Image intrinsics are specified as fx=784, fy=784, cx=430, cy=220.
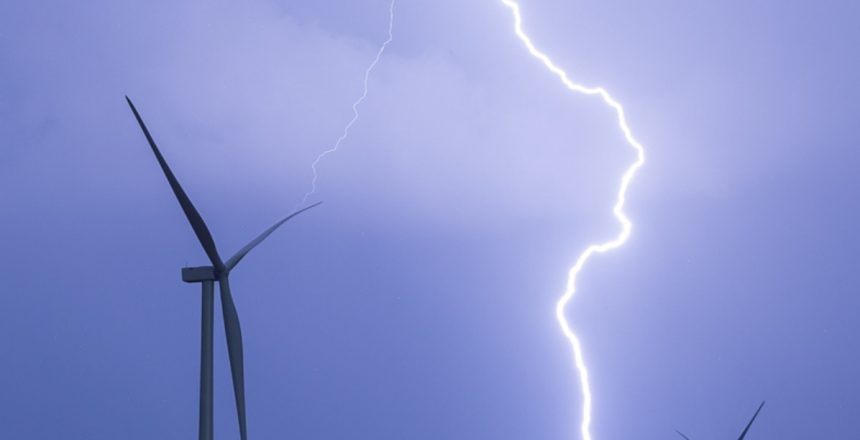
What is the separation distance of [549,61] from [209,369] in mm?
15649

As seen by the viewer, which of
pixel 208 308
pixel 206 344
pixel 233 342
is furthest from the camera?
pixel 233 342

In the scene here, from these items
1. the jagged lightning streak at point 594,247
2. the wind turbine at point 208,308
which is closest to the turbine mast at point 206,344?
the wind turbine at point 208,308

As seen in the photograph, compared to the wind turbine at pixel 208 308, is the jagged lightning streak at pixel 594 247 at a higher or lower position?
higher

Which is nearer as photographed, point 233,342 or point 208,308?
point 208,308

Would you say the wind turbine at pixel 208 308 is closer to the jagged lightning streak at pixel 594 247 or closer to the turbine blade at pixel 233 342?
the turbine blade at pixel 233 342

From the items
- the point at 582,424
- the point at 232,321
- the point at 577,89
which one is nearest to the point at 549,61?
the point at 577,89

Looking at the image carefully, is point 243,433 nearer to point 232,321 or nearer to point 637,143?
point 232,321

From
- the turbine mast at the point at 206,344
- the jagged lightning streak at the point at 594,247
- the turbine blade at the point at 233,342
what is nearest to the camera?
the turbine mast at the point at 206,344

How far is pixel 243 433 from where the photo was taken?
27.3ft

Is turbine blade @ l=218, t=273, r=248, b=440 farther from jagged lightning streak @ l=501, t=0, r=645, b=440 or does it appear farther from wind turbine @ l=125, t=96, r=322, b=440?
jagged lightning streak @ l=501, t=0, r=645, b=440

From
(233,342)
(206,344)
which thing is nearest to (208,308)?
(206,344)

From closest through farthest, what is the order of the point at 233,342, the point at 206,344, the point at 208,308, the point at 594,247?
the point at 206,344
the point at 208,308
the point at 233,342
the point at 594,247

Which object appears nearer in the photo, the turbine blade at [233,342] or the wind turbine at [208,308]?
the wind turbine at [208,308]

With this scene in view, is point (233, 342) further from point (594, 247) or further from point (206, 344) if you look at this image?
point (594, 247)
